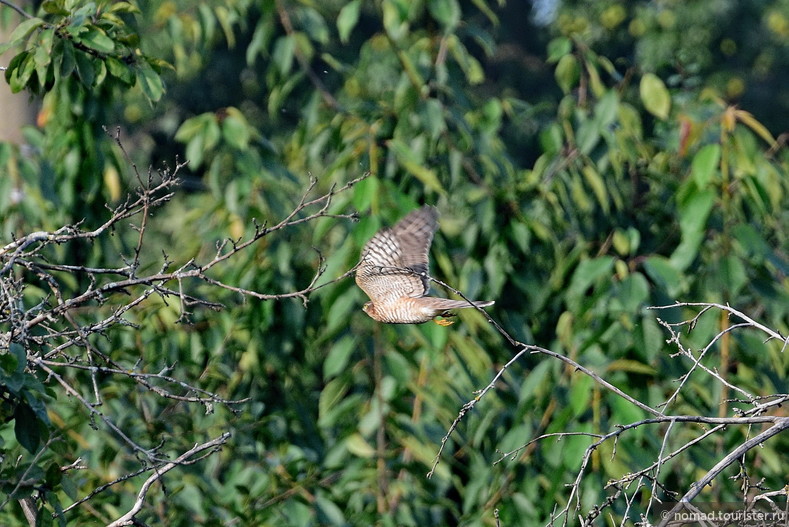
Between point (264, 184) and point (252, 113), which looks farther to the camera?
→ point (252, 113)

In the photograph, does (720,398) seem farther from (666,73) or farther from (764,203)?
(666,73)

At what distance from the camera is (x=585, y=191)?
4086mm

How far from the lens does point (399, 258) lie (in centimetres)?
288

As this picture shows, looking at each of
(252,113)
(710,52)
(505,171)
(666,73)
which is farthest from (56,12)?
(710,52)

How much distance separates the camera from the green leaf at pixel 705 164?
356cm

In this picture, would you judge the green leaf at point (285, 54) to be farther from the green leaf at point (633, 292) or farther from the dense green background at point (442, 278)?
the green leaf at point (633, 292)

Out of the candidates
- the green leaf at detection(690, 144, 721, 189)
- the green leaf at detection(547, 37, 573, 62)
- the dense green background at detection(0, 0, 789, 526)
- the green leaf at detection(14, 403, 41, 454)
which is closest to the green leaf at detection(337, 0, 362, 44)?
the dense green background at detection(0, 0, 789, 526)

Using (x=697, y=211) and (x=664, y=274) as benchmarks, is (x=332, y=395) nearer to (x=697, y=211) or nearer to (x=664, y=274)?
(x=664, y=274)

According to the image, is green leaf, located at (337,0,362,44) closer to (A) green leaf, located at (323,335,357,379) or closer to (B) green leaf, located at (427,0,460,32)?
(B) green leaf, located at (427,0,460,32)

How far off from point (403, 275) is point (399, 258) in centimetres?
26

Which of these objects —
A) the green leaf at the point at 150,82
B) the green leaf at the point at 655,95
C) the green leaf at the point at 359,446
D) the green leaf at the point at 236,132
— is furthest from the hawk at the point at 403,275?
the green leaf at the point at 655,95

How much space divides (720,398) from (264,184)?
5.82 feet

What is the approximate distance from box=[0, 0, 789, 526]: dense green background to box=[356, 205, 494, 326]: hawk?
0.42 m

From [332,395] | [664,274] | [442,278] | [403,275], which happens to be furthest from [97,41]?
[664,274]
